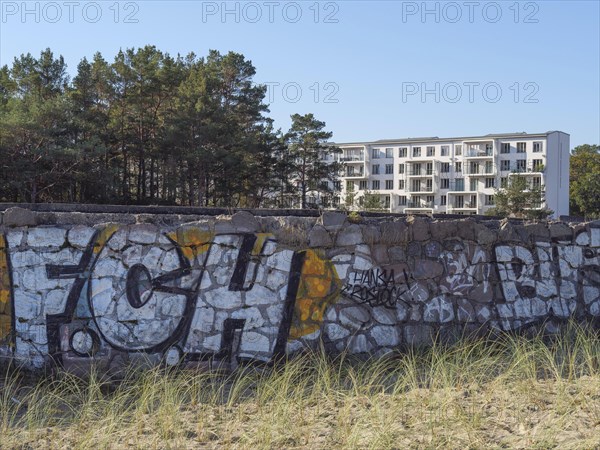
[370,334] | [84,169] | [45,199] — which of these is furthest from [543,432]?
[45,199]

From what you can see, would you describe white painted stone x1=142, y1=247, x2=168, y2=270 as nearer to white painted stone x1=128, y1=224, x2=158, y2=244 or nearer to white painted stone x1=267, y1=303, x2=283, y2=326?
white painted stone x1=128, y1=224, x2=158, y2=244

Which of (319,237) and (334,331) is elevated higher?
(319,237)

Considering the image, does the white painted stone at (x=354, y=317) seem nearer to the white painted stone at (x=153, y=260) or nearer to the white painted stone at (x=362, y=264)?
the white painted stone at (x=362, y=264)

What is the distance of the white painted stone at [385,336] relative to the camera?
9.84 m

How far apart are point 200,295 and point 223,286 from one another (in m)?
0.32

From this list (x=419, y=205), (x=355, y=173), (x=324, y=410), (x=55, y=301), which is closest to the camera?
(x=324, y=410)

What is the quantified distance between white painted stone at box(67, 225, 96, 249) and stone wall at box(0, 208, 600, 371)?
1 cm

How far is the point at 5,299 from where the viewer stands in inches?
349

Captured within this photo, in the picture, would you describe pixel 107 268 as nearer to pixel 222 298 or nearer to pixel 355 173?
pixel 222 298

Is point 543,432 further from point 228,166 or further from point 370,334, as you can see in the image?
point 228,166

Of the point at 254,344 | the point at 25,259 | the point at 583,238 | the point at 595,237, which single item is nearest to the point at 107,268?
the point at 25,259

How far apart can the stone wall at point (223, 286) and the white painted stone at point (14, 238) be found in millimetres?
18

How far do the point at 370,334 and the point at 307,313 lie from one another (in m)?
0.99

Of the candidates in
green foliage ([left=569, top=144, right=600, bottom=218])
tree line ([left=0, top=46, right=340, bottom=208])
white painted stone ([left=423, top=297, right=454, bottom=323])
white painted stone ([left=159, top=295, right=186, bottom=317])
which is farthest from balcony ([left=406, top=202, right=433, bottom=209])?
white painted stone ([left=159, top=295, right=186, bottom=317])
